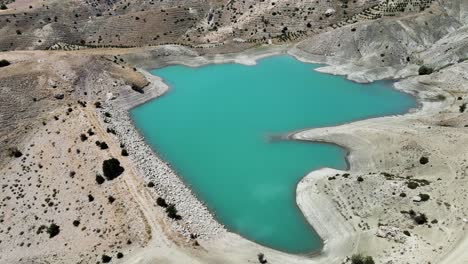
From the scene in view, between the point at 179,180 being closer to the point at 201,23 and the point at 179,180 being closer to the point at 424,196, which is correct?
the point at 424,196

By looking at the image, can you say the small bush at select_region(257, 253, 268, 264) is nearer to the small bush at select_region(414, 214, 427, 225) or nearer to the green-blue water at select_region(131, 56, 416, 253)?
the green-blue water at select_region(131, 56, 416, 253)

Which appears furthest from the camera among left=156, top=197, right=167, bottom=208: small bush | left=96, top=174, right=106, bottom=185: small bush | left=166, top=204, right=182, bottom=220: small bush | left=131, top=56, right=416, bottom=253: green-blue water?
left=96, top=174, right=106, bottom=185: small bush

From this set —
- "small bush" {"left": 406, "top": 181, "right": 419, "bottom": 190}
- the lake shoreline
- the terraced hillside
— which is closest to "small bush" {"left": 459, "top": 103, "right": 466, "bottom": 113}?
the lake shoreline

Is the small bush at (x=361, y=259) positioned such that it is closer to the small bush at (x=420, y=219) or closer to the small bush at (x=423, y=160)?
the small bush at (x=420, y=219)

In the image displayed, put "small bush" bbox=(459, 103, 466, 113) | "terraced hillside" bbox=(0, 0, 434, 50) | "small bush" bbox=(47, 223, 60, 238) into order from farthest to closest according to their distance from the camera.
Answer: "terraced hillside" bbox=(0, 0, 434, 50)
"small bush" bbox=(459, 103, 466, 113)
"small bush" bbox=(47, 223, 60, 238)

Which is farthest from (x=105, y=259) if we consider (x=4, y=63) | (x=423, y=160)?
(x=4, y=63)

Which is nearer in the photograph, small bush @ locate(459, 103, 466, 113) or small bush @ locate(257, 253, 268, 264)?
A: small bush @ locate(257, 253, 268, 264)

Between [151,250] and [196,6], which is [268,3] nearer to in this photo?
[196,6]
